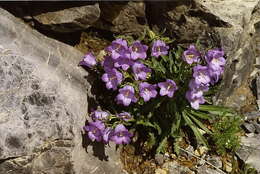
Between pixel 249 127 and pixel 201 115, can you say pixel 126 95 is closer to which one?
pixel 201 115

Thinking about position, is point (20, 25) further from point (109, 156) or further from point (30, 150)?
point (109, 156)

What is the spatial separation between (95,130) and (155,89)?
2.26 ft

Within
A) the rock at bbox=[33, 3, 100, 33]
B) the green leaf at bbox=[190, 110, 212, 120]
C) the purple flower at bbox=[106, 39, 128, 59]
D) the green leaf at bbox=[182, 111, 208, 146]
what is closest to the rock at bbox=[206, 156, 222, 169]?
the green leaf at bbox=[182, 111, 208, 146]

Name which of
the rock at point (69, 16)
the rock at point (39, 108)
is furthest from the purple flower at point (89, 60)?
the rock at point (69, 16)

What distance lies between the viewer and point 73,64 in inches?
162

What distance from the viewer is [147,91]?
3896mm

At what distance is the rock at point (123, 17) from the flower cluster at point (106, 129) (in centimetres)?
98

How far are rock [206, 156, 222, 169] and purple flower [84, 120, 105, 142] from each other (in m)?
1.23

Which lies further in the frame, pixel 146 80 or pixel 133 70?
pixel 146 80

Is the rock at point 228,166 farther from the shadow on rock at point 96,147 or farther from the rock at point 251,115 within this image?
the shadow on rock at point 96,147

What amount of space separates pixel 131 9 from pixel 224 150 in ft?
5.71

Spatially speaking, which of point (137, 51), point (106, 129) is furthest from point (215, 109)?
point (106, 129)

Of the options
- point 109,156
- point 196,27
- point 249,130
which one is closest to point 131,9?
point 196,27

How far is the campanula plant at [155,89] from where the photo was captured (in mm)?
3723
